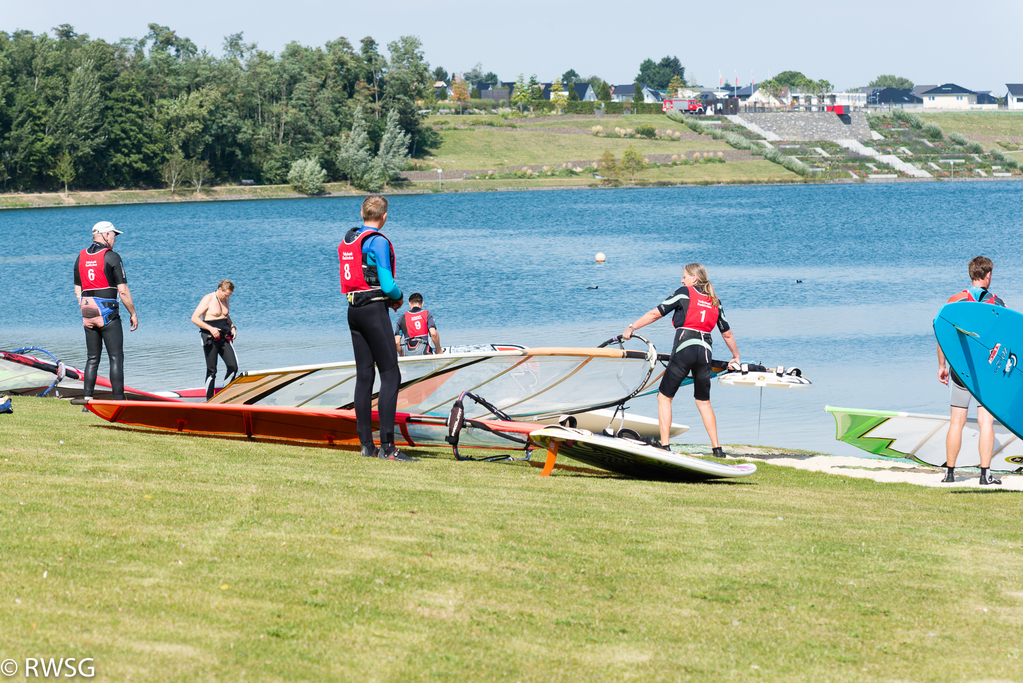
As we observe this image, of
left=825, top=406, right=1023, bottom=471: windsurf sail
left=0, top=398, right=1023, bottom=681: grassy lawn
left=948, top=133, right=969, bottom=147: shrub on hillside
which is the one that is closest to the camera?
left=0, top=398, right=1023, bottom=681: grassy lawn

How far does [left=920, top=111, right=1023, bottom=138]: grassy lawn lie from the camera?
146 metres

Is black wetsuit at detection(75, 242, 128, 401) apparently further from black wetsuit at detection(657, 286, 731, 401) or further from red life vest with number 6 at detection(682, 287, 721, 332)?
red life vest with number 6 at detection(682, 287, 721, 332)

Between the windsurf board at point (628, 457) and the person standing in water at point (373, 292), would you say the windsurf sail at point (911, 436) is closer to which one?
the windsurf board at point (628, 457)

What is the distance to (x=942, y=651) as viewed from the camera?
4.14m

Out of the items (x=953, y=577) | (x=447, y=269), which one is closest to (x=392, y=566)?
(x=953, y=577)

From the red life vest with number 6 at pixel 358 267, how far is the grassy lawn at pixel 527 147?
110328 mm

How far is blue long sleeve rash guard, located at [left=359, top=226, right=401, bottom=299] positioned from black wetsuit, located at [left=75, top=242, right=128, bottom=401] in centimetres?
307

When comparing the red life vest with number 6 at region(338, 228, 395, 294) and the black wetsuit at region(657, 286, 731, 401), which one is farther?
the black wetsuit at region(657, 286, 731, 401)

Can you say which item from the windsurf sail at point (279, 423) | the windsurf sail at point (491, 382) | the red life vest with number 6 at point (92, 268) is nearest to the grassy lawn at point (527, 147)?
the windsurf sail at point (491, 382)

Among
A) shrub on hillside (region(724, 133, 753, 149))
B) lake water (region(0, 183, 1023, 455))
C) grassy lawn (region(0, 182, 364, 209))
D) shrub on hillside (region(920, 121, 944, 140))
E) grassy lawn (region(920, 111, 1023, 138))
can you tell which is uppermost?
grassy lawn (region(920, 111, 1023, 138))

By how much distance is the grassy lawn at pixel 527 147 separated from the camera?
4722 inches

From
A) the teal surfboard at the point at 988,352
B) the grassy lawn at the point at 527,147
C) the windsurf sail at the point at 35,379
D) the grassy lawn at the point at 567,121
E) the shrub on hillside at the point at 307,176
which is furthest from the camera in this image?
the grassy lawn at the point at 567,121

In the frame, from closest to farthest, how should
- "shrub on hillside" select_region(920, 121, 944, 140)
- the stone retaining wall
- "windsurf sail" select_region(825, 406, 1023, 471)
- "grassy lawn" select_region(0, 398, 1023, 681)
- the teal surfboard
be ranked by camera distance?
"grassy lawn" select_region(0, 398, 1023, 681) < the teal surfboard < "windsurf sail" select_region(825, 406, 1023, 471) < "shrub on hillside" select_region(920, 121, 944, 140) < the stone retaining wall

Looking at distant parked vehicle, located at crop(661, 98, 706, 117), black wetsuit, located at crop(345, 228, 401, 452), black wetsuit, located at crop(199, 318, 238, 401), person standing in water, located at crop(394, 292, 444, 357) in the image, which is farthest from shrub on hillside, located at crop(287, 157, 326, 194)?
black wetsuit, located at crop(345, 228, 401, 452)
